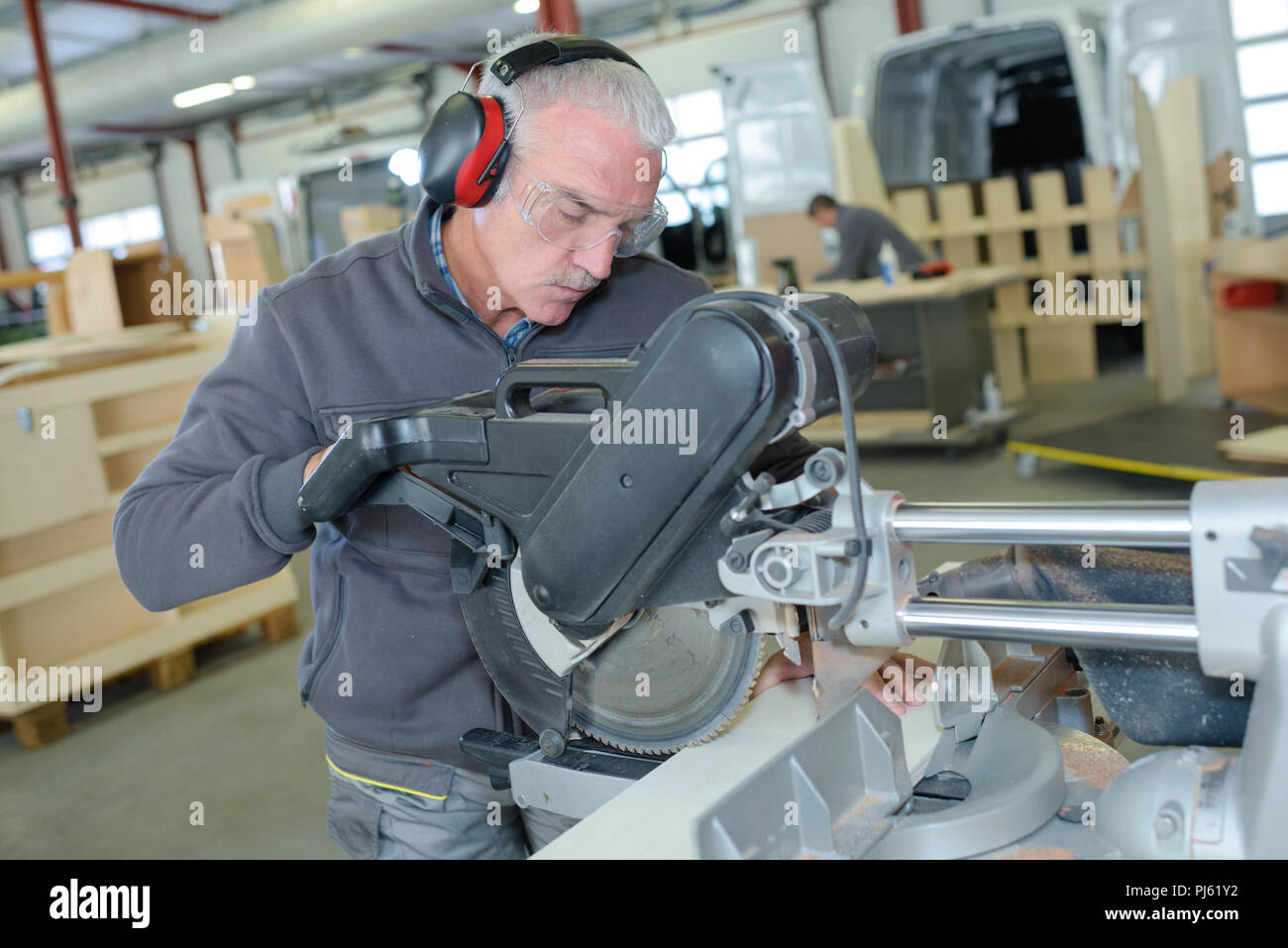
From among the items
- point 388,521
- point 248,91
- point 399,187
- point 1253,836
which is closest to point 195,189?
point 248,91

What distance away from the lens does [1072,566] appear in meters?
1.19

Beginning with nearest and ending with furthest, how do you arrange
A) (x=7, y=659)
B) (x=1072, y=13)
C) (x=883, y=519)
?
1. (x=883, y=519)
2. (x=7, y=659)
3. (x=1072, y=13)

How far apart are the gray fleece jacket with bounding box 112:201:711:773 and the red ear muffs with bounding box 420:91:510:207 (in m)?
0.19

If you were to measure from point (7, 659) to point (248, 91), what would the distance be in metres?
11.4

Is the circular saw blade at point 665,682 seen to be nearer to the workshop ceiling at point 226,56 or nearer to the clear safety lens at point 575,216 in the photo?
the clear safety lens at point 575,216

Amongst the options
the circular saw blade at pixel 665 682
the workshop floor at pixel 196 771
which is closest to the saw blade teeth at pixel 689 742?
the circular saw blade at pixel 665 682

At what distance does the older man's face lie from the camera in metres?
1.33

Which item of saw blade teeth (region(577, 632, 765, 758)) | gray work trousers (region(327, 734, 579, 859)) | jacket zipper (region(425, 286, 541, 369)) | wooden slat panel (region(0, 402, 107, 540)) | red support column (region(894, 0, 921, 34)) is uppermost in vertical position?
red support column (region(894, 0, 921, 34))

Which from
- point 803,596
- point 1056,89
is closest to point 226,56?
Answer: point 1056,89

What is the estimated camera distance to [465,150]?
4.31ft

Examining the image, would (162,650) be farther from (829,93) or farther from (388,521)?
(829,93)

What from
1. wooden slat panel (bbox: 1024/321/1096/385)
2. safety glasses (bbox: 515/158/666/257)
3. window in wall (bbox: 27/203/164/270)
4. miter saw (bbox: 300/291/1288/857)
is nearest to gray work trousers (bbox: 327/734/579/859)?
miter saw (bbox: 300/291/1288/857)

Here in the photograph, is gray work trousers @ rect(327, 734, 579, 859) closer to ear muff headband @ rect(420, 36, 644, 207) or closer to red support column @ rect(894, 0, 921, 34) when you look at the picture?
ear muff headband @ rect(420, 36, 644, 207)

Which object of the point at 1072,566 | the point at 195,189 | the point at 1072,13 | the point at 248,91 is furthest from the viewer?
the point at 195,189
